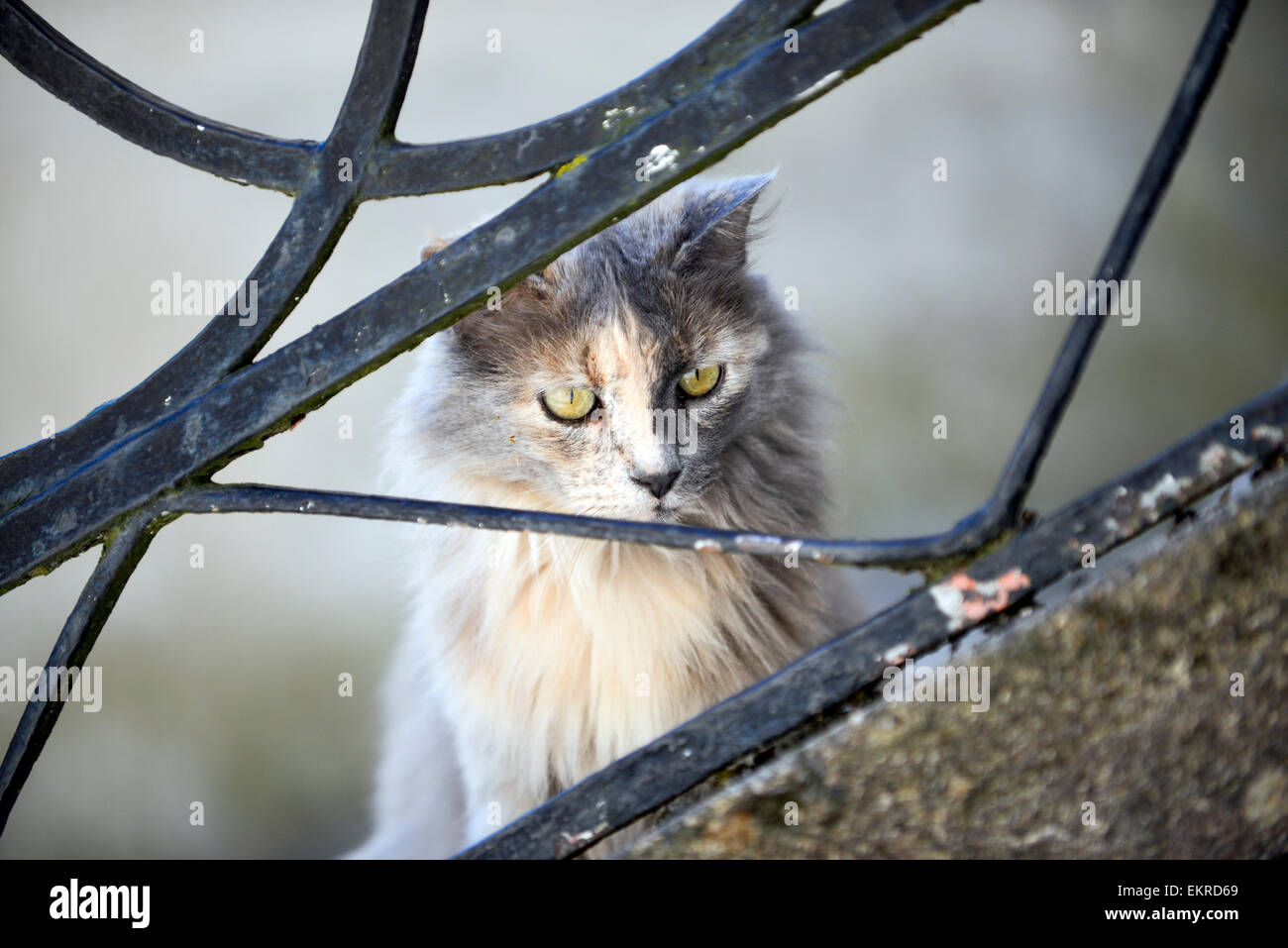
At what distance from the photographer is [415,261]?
7.44ft

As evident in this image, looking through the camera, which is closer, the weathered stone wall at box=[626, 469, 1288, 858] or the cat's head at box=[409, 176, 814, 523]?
the weathered stone wall at box=[626, 469, 1288, 858]

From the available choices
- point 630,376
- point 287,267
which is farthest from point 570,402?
point 287,267

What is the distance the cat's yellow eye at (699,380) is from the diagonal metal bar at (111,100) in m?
0.67

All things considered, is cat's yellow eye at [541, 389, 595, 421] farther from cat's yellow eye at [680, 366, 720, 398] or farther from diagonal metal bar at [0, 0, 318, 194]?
diagonal metal bar at [0, 0, 318, 194]

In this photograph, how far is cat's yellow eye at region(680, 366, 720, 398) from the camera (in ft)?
4.63

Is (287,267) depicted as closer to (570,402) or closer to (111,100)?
(111,100)

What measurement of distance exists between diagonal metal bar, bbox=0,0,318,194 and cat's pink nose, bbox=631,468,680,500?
1.95ft

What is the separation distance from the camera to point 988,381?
2805 mm

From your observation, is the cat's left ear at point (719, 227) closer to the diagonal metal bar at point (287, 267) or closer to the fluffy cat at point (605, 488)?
the fluffy cat at point (605, 488)

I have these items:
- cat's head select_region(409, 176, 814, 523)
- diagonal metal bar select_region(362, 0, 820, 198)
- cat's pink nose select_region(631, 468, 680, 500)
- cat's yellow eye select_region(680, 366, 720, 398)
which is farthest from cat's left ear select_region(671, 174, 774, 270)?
diagonal metal bar select_region(362, 0, 820, 198)

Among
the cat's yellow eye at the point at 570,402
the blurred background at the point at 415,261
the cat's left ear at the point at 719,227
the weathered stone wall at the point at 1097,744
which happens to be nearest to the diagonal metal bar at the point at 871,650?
the weathered stone wall at the point at 1097,744

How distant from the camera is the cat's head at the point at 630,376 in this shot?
1340 mm

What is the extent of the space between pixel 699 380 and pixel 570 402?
18 centimetres
